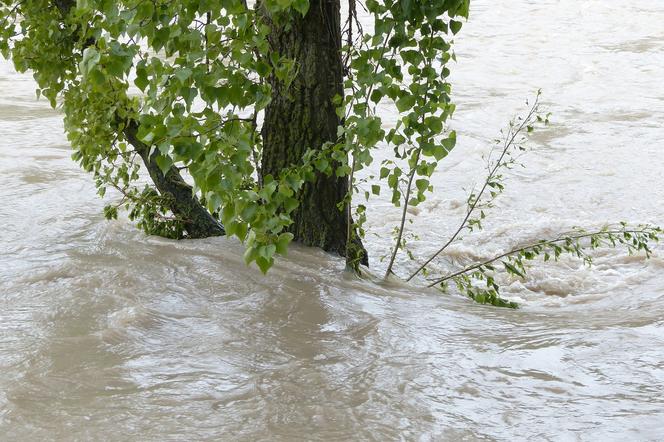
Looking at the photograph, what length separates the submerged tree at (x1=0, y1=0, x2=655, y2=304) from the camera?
3.41 meters

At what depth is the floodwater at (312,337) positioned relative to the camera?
3463mm

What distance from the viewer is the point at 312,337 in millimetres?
4320

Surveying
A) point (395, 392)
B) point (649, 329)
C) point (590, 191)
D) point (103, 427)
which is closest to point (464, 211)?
point (590, 191)

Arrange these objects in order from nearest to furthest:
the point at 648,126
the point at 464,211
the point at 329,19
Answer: the point at 329,19, the point at 464,211, the point at 648,126

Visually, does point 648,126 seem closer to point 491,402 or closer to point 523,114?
point 523,114

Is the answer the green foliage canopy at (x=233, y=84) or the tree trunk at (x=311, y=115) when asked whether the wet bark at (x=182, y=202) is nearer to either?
the tree trunk at (x=311, y=115)

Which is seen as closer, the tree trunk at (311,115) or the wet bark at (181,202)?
the tree trunk at (311,115)

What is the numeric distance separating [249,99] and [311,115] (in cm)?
190

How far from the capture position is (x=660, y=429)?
3305 millimetres

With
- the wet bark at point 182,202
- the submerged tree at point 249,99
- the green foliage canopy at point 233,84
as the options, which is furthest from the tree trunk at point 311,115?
the wet bark at point 182,202

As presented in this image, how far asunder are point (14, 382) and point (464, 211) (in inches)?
202

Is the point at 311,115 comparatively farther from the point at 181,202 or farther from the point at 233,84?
the point at 233,84

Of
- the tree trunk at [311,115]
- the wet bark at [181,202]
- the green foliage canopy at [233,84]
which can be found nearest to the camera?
the green foliage canopy at [233,84]

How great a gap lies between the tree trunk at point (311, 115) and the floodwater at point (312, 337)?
23 cm
